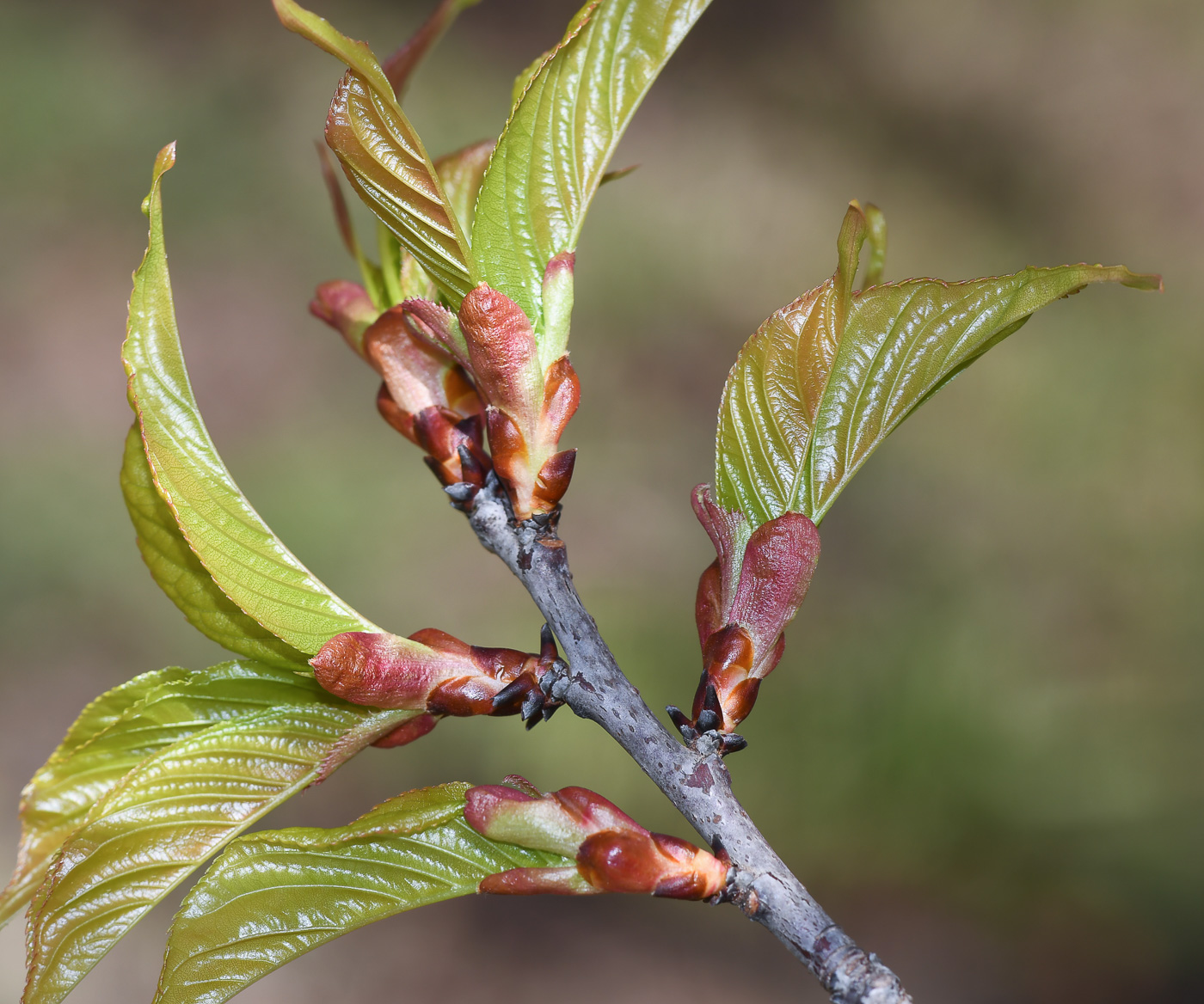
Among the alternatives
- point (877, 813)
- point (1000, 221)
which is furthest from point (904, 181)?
point (877, 813)

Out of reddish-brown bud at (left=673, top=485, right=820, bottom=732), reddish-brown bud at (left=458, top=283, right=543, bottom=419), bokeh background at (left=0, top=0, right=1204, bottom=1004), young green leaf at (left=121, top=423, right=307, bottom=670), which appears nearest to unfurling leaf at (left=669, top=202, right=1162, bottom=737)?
reddish-brown bud at (left=673, top=485, right=820, bottom=732)

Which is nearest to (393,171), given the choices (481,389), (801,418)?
(481,389)

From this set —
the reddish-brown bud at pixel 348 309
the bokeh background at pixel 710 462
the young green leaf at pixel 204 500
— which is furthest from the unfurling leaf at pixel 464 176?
the bokeh background at pixel 710 462

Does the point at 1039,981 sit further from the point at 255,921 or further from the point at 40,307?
the point at 40,307

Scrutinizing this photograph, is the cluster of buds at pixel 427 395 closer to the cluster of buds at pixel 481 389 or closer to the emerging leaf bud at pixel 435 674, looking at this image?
the cluster of buds at pixel 481 389

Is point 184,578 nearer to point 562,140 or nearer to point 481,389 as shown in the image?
point 481,389
